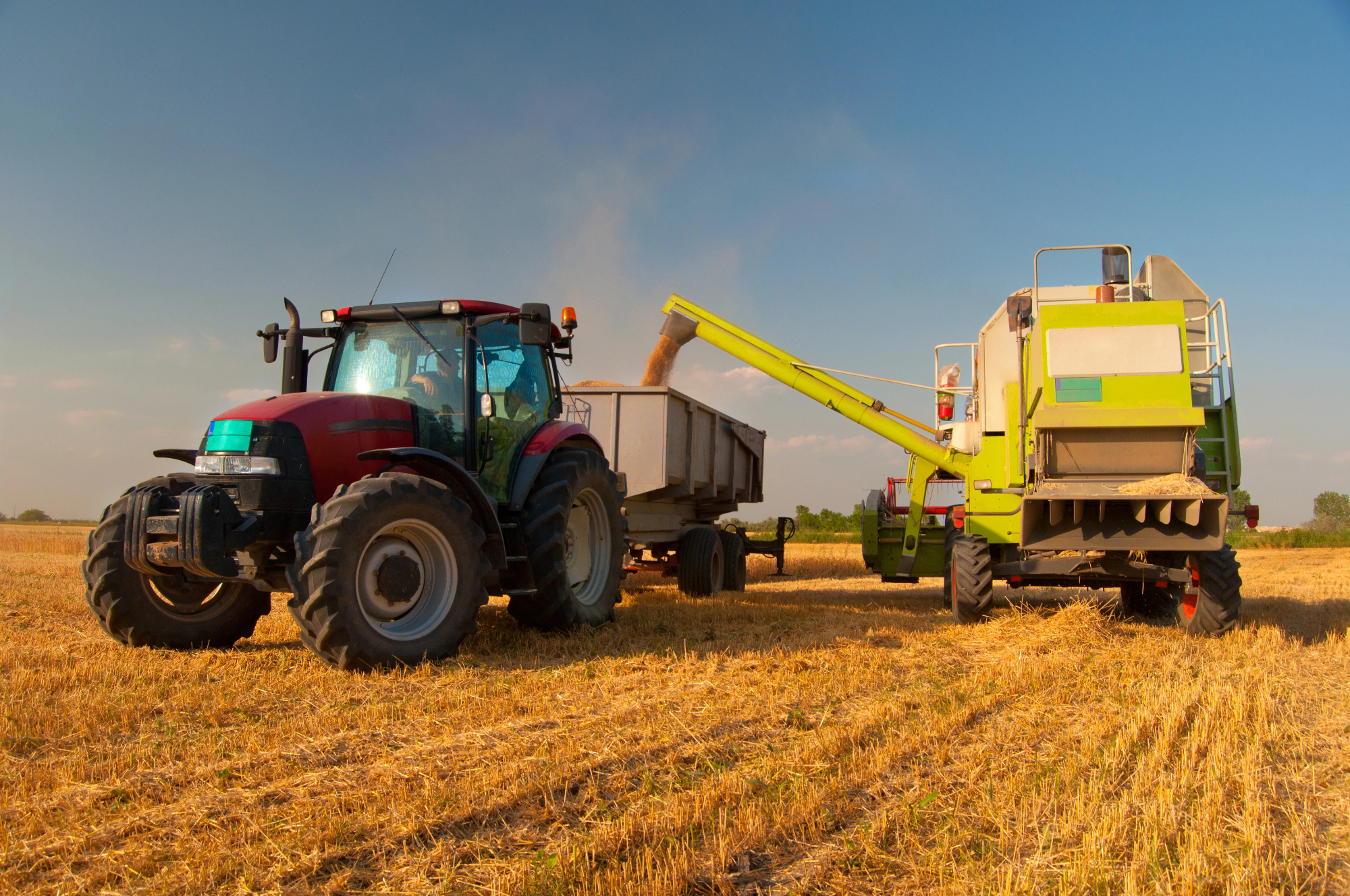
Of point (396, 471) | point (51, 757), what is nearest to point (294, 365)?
point (396, 471)

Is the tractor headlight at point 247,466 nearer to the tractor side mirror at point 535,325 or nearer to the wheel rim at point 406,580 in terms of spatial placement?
the wheel rim at point 406,580

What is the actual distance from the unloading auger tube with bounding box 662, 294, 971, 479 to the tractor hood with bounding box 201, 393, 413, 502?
18.5ft

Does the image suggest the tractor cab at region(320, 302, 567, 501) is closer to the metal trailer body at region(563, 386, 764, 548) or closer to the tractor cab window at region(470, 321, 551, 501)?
the tractor cab window at region(470, 321, 551, 501)

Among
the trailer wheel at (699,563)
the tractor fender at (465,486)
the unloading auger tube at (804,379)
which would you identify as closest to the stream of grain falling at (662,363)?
the unloading auger tube at (804,379)

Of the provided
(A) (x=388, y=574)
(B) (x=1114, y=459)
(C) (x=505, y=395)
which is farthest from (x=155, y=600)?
(B) (x=1114, y=459)

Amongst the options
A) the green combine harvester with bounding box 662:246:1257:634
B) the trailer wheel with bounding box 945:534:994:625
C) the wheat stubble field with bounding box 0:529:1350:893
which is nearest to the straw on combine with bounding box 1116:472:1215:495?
the green combine harvester with bounding box 662:246:1257:634

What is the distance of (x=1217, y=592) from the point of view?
6.71 metres

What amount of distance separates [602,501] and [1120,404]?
13.7 feet

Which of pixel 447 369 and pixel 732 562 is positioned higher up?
pixel 447 369

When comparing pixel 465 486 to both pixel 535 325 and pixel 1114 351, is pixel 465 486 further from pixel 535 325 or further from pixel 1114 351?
pixel 1114 351

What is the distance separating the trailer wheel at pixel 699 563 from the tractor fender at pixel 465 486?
4.95 m

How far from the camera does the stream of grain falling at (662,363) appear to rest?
11023mm

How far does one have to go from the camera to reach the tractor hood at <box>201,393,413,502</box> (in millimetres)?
4887

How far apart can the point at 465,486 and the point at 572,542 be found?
4.90 ft
